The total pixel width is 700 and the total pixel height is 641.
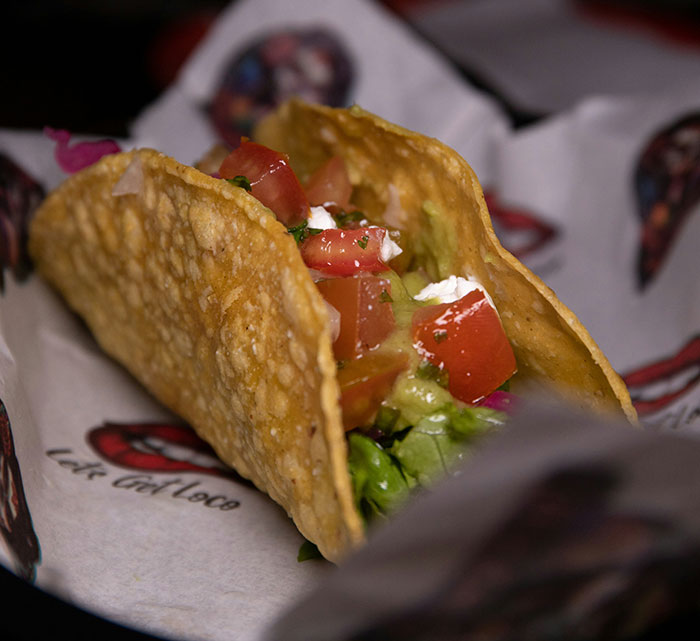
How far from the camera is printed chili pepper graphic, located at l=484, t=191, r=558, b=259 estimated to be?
3285mm

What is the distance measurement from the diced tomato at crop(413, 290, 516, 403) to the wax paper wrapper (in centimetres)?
41

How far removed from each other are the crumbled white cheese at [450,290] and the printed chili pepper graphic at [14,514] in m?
1.03

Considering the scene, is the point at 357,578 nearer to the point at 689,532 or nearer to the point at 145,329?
the point at 689,532

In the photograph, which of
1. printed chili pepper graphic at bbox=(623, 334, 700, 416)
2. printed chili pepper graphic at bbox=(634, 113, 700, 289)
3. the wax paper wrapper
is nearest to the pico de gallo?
the wax paper wrapper

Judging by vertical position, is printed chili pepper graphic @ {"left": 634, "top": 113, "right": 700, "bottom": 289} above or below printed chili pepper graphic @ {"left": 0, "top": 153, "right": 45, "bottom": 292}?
below

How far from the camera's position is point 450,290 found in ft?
6.44

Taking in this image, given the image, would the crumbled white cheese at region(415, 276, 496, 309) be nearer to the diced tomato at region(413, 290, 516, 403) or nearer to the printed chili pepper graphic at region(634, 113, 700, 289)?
the diced tomato at region(413, 290, 516, 403)

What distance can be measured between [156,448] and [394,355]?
0.88m

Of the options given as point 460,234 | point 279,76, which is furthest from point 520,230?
point 460,234

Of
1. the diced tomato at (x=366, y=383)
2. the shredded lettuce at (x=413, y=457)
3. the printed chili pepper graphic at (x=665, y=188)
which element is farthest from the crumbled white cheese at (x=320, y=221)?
the printed chili pepper graphic at (x=665, y=188)

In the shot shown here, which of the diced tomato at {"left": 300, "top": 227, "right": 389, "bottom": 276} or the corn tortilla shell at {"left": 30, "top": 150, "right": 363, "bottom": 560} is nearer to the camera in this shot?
the corn tortilla shell at {"left": 30, "top": 150, "right": 363, "bottom": 560}

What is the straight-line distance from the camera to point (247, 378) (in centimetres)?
181

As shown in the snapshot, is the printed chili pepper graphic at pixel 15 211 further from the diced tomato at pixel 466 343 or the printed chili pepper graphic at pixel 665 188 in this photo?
the printed chili pepper graphic at pixel 665 188

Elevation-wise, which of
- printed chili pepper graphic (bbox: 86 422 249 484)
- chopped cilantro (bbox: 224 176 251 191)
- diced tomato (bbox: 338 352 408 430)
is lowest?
printed chili pepper graphic (bbox: 86 422 249 484)
